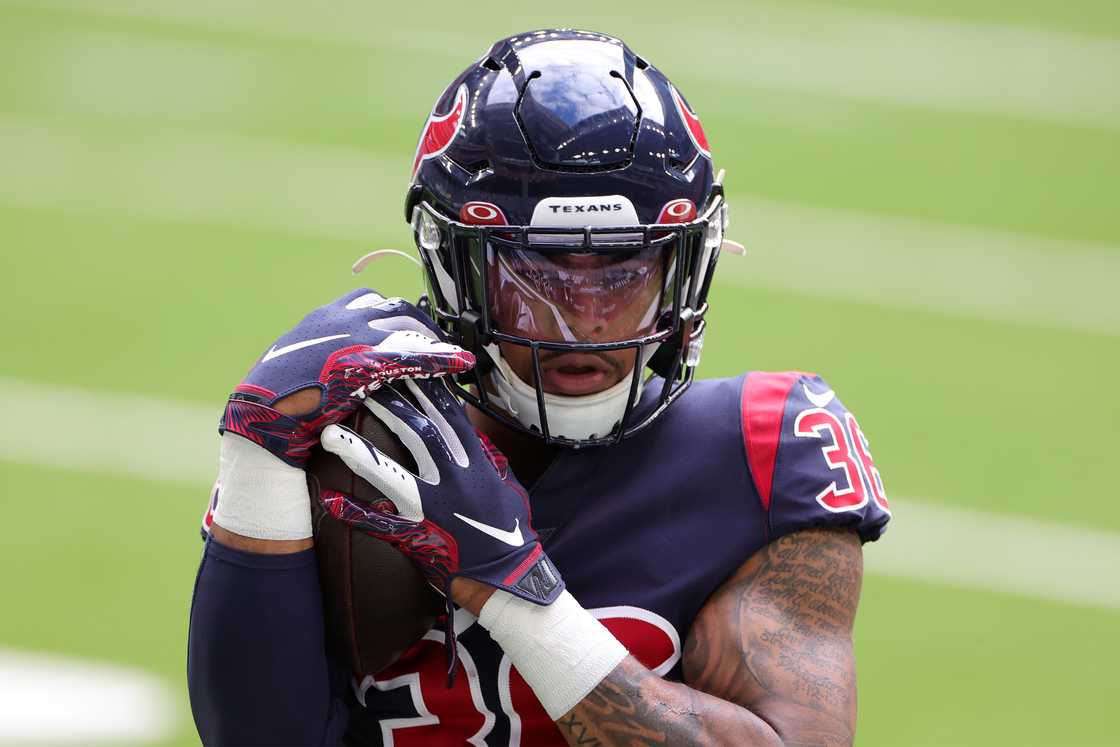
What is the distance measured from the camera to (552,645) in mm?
1977

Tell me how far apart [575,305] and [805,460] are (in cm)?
39

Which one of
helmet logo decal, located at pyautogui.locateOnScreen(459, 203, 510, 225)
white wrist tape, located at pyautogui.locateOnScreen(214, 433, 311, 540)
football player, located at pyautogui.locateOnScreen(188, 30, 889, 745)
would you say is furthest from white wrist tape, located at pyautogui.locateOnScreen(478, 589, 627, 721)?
helmet logo decal, located at pyautogui.locateOnScreen(459, 203, 510, 225)

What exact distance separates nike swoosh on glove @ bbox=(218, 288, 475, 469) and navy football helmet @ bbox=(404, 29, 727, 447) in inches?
7.4

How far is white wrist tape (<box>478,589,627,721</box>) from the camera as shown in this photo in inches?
77.8

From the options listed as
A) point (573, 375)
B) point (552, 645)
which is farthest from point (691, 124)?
point (552, 645)

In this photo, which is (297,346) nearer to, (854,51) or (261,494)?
(261,494)

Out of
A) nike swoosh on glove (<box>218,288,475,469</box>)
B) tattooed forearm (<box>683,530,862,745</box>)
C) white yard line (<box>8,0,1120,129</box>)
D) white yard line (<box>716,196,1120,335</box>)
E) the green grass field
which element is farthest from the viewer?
white yard line (<box>8,0,1120,129</box>)

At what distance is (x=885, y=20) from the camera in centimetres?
676

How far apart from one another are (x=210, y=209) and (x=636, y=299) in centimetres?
382

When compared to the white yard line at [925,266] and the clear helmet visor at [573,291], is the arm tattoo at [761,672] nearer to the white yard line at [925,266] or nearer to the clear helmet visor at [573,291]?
the clear helmet visor at [573,291]

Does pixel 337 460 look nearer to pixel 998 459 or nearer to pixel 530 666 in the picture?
pixel 530 666

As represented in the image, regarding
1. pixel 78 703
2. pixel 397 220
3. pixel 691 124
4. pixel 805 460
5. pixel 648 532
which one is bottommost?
pixel 78 703

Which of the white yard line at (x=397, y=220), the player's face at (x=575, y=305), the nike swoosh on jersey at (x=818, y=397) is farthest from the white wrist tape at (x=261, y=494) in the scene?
the white yard line at (x=397, y=220)

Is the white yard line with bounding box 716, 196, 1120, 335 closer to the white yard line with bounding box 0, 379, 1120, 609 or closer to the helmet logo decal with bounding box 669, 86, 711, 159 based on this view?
the white yard line with bounding box 0, 379, 1120, 609
